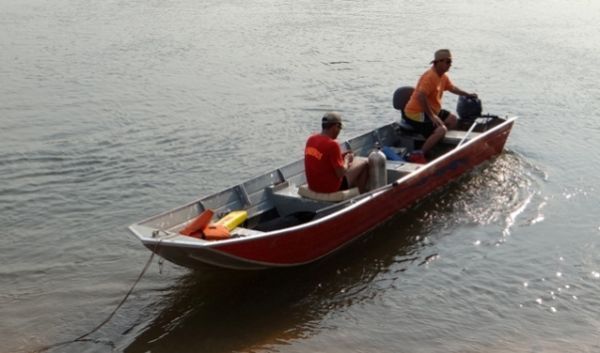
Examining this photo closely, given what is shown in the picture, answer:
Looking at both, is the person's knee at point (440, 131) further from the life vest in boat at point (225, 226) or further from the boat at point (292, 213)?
the life vest in boat at point (225, 226)

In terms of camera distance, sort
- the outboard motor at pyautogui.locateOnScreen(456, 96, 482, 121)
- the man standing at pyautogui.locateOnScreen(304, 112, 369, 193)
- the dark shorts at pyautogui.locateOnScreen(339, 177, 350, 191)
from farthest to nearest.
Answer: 1. the outboard motor at pyautogui.locateOnScreen(456, 96, 482, 121)
2. the dark shorts at pyautogui.locateOnScreen(339, 177, 350, 191)
3. the man standing at pyautogui.locateOnScreen(304, 112, 369, 193)

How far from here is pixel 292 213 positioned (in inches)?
346

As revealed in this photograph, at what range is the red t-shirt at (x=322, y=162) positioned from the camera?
8.34m

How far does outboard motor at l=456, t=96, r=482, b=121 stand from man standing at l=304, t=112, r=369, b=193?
407cm

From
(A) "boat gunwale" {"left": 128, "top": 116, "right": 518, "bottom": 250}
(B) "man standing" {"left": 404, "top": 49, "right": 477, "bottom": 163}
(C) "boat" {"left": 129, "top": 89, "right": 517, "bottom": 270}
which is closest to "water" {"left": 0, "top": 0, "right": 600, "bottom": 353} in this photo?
(C) "boat" {"left": 129, "top": 89, "right": 517, "bottom": 270}

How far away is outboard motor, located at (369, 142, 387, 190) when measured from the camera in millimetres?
9055

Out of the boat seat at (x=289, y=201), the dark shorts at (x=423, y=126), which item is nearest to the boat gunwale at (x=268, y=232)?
the boat seat at (x=289, y=201)

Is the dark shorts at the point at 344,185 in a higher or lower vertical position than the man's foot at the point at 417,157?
higher

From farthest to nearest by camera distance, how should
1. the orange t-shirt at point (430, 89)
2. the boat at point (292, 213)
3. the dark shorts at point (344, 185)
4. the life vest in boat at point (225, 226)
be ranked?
1. the orange t-shirt at point (430, 89)
2. the dark shorts at point (344, 185)
3. the life vest in boat at point (225, 226)
4. the boat at point (292, 213)

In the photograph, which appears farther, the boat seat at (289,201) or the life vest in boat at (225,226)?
the boat seat at (289,201)

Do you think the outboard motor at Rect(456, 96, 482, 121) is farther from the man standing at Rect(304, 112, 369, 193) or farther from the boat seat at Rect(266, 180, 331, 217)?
the boat seat at Rect(266, 180, 331, 217)

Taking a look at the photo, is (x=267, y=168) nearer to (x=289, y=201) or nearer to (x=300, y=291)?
(x=289, y=201)

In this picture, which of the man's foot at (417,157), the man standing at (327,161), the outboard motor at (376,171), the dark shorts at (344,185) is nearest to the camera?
the man standing at (327,161)

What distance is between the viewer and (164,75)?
58.2 ft
